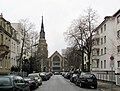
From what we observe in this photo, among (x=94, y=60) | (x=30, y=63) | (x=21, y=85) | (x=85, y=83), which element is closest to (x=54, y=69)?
(x=94, y=60)

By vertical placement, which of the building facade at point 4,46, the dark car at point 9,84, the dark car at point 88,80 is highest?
the building facade at point 4,46

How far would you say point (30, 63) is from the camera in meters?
63.8

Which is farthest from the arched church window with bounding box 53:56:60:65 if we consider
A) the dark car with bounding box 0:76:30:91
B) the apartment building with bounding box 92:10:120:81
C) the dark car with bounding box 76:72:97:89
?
the dark car with bounding box 0:76:30:91

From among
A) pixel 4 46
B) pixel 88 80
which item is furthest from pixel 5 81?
pixel 4 46

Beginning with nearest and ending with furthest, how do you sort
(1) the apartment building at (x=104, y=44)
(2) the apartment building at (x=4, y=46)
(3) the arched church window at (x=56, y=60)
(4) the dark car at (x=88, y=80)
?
(4) the dark car at (x=88, y=80) < (2) the apartment building at (x=4, y=46) < (1) the apartment building at (x=104, y=44) < (3) the arched church window at (x=56, y=60)

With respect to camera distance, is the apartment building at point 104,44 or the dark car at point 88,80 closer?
the dark car at point 88,80

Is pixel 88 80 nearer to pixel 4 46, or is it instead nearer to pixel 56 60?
pixel 4 46

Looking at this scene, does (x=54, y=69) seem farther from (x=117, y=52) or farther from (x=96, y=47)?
(x=117, y=52)

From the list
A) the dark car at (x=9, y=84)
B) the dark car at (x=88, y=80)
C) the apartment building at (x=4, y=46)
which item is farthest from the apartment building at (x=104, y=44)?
the dark car at (x=9, y=84)

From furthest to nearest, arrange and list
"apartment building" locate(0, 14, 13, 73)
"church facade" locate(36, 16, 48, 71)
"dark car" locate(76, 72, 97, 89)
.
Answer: "church facade" locate(36, 16, 48, 71), "apartment building" locate(0, 14, 13, 73), "dark car" locate(76, 72, 97, 89)

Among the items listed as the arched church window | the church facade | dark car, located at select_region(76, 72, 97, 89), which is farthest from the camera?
the arched church window

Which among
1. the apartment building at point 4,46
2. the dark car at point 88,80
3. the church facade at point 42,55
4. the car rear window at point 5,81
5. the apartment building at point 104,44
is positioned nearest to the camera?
the car rear window at point 5,81

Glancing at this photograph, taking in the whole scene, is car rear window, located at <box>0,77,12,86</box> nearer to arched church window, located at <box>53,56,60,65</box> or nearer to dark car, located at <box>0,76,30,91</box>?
dark car, located at <box>0,76,30,91</box>

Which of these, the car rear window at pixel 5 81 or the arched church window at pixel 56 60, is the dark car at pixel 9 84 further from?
the arched church window at pixel 56 60
